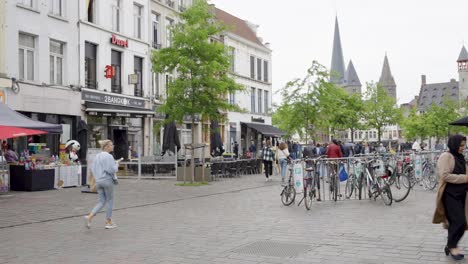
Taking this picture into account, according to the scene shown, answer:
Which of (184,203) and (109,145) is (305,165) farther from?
(109,145)

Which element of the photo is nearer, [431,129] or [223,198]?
[223,198]

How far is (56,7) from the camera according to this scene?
24.9 meters

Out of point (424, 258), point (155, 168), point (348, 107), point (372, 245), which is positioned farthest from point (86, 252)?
point (348, 107)

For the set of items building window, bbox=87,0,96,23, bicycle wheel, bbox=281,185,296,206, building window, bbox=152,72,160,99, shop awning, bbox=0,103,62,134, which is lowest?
bicycle wheel, bbox=281,185,296,206

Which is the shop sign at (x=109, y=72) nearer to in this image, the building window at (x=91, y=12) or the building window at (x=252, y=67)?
the building window at (x=91, y=12)

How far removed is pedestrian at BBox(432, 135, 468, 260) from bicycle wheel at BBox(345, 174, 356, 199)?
6920mm

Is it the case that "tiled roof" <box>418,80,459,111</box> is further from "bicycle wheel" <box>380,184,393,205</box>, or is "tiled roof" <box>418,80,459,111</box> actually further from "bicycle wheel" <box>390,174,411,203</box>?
"bicycle wheel" <box>380,184,393,205</box>

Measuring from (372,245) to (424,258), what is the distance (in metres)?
0.98

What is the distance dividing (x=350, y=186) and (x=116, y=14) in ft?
64.5

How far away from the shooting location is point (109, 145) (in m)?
9.84

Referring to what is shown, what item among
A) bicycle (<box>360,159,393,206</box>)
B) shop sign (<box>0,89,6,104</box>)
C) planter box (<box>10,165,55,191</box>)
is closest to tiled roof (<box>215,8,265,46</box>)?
shop sign (<box>0,89,6,104</box>)

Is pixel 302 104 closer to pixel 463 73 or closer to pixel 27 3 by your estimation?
pixel 27 3

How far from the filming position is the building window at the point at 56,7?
24484 millimetres

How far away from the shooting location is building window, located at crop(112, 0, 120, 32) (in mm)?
28844
